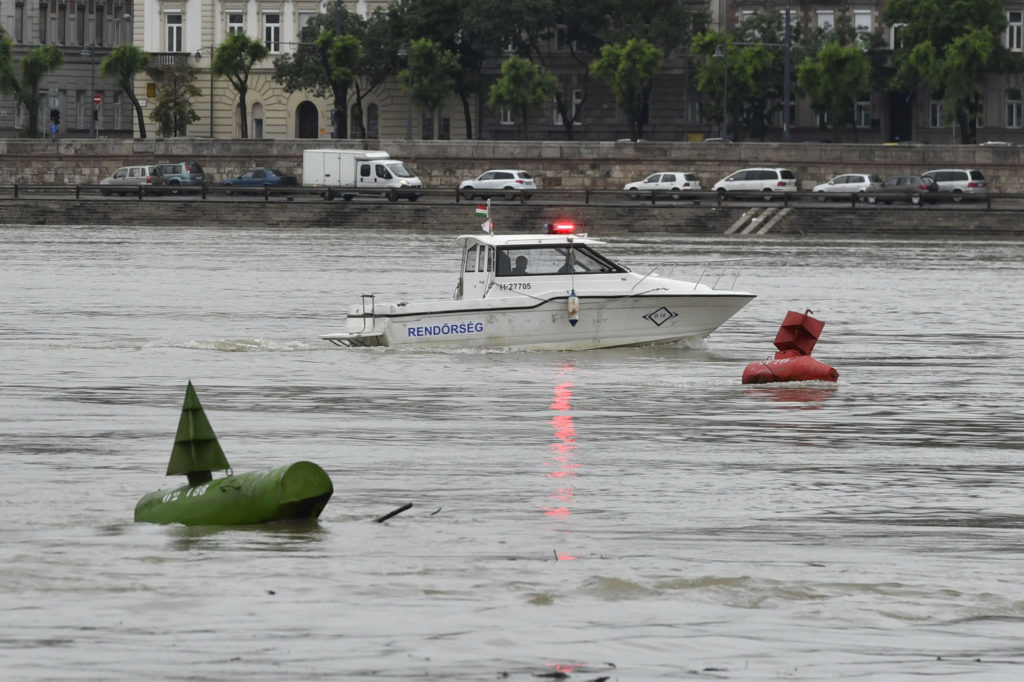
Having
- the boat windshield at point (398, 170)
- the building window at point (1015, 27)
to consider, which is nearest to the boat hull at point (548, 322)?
the boat windshield at point (398, 170)

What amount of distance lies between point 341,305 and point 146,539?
25.3 metres

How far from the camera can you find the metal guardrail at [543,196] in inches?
2670

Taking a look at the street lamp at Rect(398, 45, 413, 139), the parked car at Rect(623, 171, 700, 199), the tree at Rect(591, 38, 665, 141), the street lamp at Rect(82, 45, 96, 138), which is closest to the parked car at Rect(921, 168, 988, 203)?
the parked car at Rect(623, 171, 700, 199)

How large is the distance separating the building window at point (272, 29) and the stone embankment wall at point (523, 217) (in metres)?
24.5

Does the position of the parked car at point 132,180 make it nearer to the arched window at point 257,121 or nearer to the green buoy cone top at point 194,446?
the arched window at point 257,121

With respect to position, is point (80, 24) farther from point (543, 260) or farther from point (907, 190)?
point (543, 260)

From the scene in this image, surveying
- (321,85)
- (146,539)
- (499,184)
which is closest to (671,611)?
(146,539)

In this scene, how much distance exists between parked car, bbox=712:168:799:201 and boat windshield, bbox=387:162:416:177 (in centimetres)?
1080

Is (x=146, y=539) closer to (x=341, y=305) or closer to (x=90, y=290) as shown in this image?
(x=341, y=305)

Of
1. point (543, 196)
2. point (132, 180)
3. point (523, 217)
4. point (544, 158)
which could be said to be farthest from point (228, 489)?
point (544, 158)

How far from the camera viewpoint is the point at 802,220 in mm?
66125

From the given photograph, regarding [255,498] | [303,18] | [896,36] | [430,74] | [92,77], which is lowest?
[255,498]

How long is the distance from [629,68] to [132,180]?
66.0 feet

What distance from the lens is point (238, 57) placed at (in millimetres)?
88438
